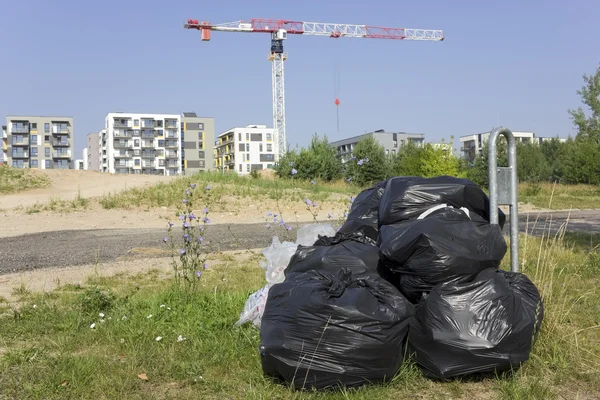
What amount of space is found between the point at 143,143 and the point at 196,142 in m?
11.3

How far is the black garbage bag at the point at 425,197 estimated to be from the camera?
3629 mm

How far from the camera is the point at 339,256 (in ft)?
11.8

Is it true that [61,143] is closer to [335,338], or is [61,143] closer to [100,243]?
[100,243]

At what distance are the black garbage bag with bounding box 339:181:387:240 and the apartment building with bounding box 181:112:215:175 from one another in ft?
376

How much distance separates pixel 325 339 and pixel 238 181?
63.4 feet

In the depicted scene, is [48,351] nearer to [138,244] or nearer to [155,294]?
[155,294]

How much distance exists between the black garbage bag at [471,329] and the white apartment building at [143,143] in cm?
11285

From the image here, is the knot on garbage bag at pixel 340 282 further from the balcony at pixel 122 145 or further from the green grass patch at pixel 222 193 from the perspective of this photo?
the balcony at pixel 122 145

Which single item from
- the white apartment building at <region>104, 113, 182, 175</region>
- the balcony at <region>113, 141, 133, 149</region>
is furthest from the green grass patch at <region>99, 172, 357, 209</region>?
the balcony at <region>113, 141, 133, 149</region>

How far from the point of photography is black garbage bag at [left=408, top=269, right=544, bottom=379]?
288 cm

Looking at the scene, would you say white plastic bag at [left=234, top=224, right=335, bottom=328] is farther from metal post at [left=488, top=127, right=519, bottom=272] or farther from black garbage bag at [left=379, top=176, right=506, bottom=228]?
metal post at [left=488, top=127, right=519, bottom=272]

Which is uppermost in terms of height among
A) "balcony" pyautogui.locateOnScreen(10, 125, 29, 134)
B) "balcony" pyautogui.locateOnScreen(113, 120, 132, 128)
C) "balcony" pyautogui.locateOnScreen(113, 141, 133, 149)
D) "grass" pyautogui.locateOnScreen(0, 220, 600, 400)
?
"balcony" pyautogui.locateOnScreen(113, 120, 132, 128)

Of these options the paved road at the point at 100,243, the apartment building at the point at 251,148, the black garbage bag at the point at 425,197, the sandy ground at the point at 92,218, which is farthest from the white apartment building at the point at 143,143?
the black garbage bag at the point at 425,197

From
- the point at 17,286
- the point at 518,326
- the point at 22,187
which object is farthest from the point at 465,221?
the point at 22,187
